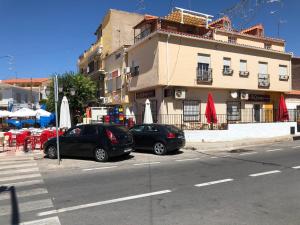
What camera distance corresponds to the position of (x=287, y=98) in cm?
3144

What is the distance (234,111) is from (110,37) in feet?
50.5

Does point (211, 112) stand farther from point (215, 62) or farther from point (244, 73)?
point (244, 73)

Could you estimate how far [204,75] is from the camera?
2473cm

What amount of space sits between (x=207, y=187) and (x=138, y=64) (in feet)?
60.7

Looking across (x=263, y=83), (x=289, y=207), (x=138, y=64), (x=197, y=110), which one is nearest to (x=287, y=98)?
(x=263, y=83)

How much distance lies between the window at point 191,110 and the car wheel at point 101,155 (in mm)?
11665

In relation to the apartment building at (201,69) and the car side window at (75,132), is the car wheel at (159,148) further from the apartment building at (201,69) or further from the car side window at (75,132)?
the apartment building at (201,69)

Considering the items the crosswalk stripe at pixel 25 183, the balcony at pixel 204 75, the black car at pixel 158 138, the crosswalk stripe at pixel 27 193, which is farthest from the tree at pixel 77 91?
the crosswalk stripe at pixel 27 193

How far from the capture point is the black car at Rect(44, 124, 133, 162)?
1341 centimetres

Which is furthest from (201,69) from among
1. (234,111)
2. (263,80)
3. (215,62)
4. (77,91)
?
(77,91)

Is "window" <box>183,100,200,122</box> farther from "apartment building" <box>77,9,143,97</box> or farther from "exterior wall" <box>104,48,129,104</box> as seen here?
"apartment building" <box>77,9,143,97</box>

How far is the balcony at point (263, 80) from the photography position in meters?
28.1

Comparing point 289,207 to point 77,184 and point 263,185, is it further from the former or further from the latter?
point 77,184

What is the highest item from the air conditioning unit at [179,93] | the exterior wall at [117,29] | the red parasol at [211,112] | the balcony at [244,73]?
A: the exterior wall at [117,29]
